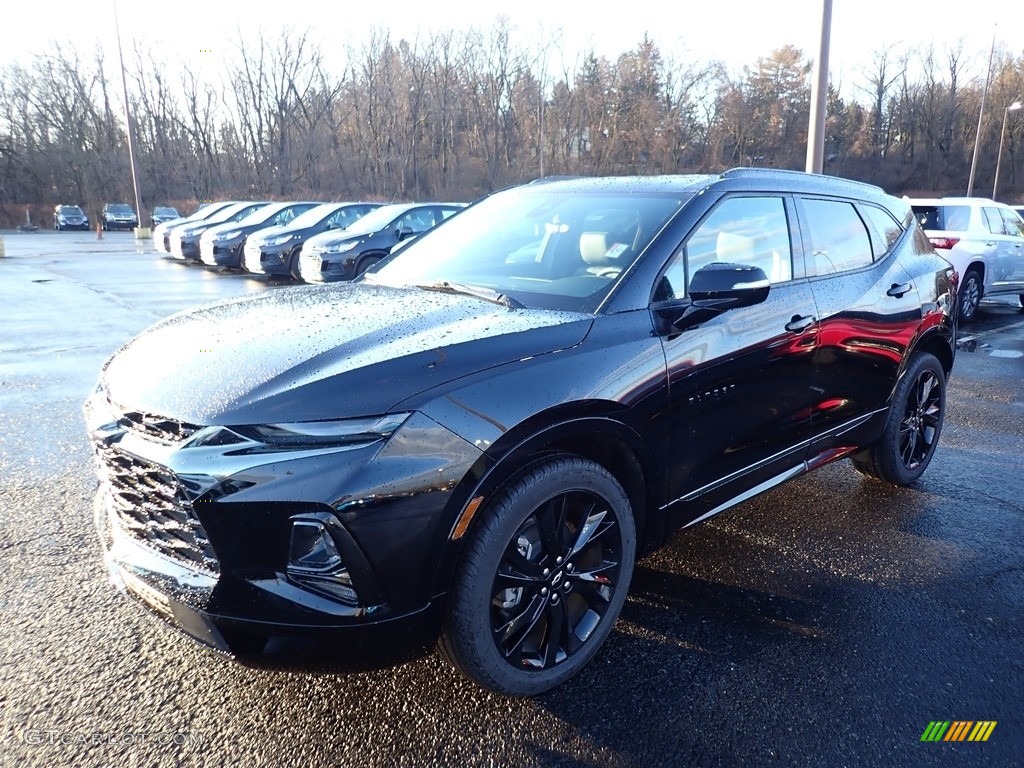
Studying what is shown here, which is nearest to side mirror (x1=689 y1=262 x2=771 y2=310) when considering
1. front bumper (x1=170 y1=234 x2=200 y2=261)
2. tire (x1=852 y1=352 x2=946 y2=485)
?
tire (x1=852 y1=352 x2=946 y2=485)

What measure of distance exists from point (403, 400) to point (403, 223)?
13127 millimetres

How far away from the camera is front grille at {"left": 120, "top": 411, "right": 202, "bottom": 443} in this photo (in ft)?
6.84

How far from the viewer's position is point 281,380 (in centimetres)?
214

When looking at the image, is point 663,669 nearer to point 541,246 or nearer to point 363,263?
point 541,246

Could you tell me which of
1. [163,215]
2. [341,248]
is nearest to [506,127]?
[163,215]

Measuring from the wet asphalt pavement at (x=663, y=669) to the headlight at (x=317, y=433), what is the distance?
0.59m

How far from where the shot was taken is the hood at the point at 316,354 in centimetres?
208

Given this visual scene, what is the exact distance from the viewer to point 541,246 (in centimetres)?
336

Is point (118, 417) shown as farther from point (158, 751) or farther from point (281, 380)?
point (158, 751)

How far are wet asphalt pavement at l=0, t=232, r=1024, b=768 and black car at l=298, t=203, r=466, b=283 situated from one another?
9638mm

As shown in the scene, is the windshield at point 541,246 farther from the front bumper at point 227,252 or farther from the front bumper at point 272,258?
the front bumper at point 227,252

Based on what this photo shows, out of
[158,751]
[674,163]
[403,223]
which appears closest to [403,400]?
[158,751]

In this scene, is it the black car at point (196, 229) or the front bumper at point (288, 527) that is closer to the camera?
the front bumper at point (288, 527)

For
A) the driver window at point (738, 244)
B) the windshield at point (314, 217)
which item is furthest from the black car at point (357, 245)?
the driver window at point (738, 244)
